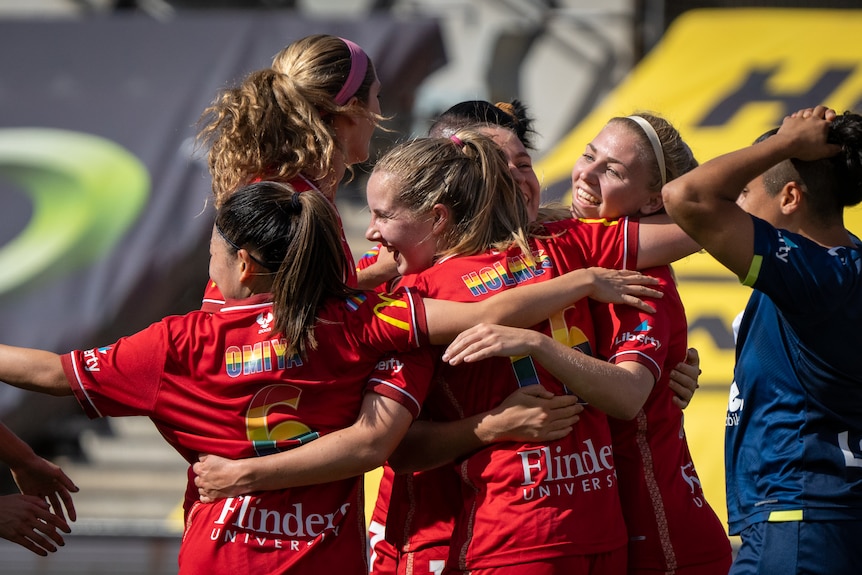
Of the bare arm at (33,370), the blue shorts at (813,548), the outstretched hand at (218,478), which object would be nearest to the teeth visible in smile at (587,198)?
the blue shorts at (813,548)

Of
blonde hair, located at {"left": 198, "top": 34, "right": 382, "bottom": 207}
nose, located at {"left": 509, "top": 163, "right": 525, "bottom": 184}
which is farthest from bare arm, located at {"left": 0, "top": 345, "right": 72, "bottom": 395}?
nose, located at {"left": 509, "top": 163, "right": 525, "bottom": 184}

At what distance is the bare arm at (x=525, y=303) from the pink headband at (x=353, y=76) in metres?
0.65

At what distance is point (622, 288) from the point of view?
99.1 inches

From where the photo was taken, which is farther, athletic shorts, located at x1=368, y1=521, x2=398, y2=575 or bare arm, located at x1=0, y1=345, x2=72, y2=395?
athletic shorts, located at x1=368, y1=521, x2=398, y2=575

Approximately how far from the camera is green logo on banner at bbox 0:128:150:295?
777 cm

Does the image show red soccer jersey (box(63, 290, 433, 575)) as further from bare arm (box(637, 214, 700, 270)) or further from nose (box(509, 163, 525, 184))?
bare arm (box(637, 214, 700, 270))

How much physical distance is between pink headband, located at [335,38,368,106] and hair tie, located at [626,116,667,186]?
72 centimetres

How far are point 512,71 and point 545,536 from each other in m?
7.49

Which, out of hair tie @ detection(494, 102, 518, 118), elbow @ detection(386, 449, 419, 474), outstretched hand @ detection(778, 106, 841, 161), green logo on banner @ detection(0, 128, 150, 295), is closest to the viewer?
outstretched hand @ detection(778, 106, 841, 161)

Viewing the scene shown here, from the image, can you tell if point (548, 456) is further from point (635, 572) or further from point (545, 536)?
point (635, 572)

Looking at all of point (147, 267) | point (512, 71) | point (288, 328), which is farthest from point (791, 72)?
point (288, 328)

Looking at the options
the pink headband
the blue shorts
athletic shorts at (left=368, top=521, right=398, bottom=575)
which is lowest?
the blue shorts

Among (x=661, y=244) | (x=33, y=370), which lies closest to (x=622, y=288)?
(x=661, y=244)

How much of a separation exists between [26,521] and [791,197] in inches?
78.2
